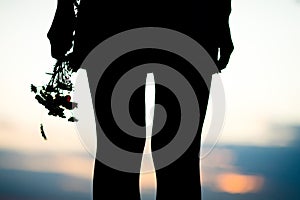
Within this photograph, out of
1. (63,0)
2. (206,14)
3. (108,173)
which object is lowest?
(108,173)

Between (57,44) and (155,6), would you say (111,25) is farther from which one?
(57,44)

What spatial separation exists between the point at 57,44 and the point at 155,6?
0.66m

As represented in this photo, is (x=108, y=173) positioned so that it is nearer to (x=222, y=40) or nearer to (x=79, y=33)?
(x=79, y=33)

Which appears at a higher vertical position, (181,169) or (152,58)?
(152,58)

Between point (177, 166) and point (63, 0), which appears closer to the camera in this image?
point (177, 166)

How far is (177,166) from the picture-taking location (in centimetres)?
223

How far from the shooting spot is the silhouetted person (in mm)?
2154

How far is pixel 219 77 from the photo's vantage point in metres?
2.53

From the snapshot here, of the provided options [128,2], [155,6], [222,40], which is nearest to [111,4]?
[128,2]

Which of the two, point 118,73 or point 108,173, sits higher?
point 118,73

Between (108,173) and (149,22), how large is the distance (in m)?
0.76

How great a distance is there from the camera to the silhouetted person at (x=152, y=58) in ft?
7.07

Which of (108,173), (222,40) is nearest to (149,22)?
(222,40)

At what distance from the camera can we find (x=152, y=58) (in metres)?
2.16
